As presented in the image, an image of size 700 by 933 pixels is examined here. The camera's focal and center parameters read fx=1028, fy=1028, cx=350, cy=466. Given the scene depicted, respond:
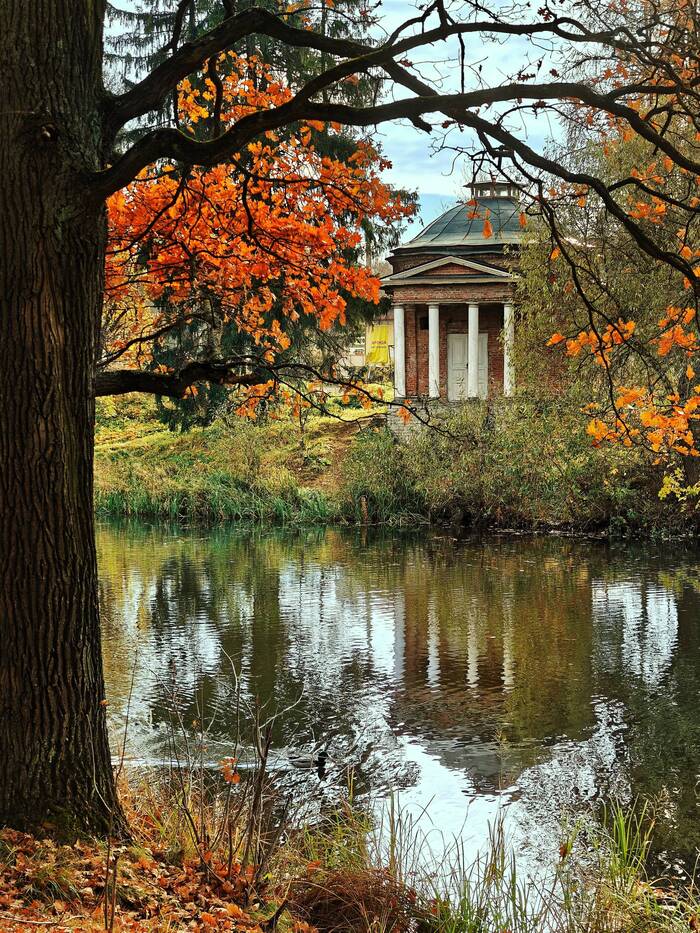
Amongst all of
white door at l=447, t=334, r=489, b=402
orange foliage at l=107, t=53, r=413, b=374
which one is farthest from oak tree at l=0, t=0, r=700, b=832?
white door at l=447, t=334, r=489, b=402

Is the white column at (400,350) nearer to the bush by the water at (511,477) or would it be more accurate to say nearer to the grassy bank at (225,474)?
the grassy bank at (225,474)

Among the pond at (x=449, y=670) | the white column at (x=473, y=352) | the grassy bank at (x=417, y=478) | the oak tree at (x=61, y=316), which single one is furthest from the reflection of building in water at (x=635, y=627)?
the white column at (x=473, y=352)

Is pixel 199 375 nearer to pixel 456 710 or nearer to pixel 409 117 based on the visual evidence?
pixel 409 117

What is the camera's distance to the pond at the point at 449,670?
7.71 metres

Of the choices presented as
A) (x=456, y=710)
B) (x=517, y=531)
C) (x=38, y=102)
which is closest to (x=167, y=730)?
(x=456, y=710)

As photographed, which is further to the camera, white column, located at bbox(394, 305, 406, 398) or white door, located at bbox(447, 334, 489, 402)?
white door, located at bbox(447, 334, 489, 402)

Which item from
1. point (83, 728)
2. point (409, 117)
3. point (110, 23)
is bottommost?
point (83, 728)

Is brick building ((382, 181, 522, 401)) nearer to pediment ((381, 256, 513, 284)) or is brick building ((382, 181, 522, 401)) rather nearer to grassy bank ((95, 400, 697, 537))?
pediment ((381, 256, 513, 284))

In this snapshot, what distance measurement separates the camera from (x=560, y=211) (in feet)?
63.1

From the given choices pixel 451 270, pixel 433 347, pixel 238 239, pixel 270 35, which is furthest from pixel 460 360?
pixel 270 35

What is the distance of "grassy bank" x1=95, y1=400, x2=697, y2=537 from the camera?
21.5m

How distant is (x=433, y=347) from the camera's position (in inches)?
1403

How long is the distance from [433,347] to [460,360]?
2125mm

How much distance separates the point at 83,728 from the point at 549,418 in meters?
19.0
